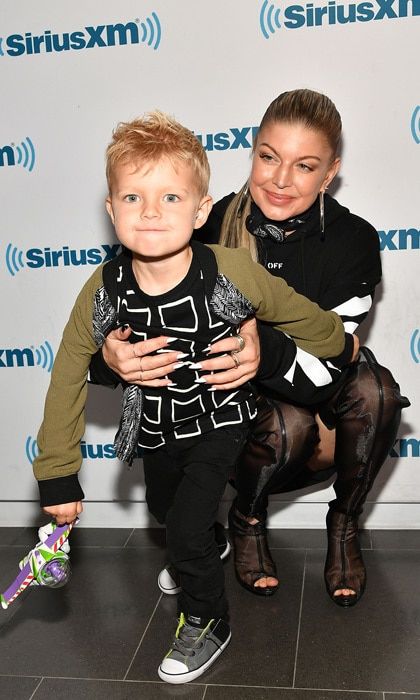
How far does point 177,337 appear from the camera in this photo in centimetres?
188

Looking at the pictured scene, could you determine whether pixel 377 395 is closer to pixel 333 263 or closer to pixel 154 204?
pixel 333 263

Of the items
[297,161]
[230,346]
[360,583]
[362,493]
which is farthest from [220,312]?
[360,583]

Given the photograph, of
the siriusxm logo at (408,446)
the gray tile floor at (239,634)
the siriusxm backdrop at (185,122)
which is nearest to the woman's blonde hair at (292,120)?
the siriusxm backdrop at (185,122)

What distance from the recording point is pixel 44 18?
2.49 m

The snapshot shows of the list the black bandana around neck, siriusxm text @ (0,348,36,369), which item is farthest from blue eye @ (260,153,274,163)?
siriusxm text @ (0,348,36,369)

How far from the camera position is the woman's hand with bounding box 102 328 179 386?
1.89 m

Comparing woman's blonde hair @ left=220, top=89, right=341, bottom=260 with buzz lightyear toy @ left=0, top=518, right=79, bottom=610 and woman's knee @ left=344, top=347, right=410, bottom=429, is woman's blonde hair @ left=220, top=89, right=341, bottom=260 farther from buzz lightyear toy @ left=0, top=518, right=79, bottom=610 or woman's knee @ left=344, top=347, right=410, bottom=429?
buzz lightyear toy @ left=0, top=518, right=79, bottom=610

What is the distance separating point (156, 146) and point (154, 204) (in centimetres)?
11

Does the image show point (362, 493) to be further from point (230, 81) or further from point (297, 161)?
point (230, 81)

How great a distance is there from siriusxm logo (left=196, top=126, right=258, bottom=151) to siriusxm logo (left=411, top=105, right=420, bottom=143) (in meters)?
0.41

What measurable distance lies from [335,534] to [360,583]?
0.13 metres

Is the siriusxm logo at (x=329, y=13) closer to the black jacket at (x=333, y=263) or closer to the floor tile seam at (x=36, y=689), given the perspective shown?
the black jacket at (x=333, y=263)

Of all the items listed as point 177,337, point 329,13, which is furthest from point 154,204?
point 329,13

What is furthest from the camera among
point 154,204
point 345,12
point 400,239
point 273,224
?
point 400,239
